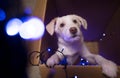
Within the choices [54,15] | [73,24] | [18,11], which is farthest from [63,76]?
[18,11]

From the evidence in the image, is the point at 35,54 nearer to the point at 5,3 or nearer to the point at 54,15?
the point at 54,15

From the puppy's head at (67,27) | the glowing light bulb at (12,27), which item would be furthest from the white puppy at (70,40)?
the glowing light bulb at (12,27)

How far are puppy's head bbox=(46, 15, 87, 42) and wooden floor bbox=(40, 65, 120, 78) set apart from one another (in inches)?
5.5

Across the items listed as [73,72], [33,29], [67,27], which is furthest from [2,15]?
[73,72]

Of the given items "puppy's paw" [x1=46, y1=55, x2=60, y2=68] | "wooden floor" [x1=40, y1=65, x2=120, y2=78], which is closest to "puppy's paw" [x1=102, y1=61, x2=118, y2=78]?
"wooden floor" [x1=40, y1=65, x2=120, y2=78]

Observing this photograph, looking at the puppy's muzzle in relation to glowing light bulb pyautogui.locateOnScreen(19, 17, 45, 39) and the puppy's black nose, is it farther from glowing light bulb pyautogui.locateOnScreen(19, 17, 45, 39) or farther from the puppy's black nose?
glowing light bulb pyautogui.locateOnScreen(19, 17, 45, 39)

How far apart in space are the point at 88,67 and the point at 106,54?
13.6 inches

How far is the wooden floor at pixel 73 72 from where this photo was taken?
2.58 ft

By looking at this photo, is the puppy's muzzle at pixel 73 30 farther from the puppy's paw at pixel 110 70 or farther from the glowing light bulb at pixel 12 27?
the glowing light bulb at pixel 12 27

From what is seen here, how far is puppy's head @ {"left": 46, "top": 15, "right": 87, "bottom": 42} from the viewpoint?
0.89 meters

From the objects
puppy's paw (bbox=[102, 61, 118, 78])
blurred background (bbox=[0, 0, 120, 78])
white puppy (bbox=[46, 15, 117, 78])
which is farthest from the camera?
blurred background (bbox=[0, 0, 120, 78])

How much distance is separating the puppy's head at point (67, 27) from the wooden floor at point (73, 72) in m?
0.14

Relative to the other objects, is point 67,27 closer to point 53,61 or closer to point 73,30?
point 73,30

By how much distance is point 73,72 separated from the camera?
79cm
